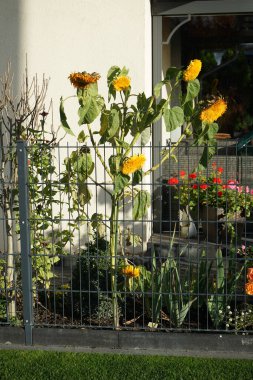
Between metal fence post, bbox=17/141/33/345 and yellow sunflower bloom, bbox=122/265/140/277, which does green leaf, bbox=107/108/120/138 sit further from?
yellow sunflower bloom, bbox=122/265/140/277

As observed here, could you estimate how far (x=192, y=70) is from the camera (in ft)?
19.1

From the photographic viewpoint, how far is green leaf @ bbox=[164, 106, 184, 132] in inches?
229

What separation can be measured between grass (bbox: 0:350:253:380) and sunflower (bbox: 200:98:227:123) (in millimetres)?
1850

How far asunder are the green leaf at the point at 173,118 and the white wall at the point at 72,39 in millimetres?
2742

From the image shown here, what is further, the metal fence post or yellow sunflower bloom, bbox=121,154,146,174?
the metal fence post

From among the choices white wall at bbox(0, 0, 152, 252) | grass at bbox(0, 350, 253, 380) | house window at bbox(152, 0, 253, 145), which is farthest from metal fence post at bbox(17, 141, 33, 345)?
house window at bbox(152, 0, 253, 145)

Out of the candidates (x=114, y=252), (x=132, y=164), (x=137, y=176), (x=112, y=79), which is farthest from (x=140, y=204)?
→ (x=112, y=79)

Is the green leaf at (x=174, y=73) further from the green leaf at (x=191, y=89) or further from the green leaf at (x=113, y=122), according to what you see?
the green leaf at (x=113, y=122)

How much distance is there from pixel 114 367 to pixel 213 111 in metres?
2.08

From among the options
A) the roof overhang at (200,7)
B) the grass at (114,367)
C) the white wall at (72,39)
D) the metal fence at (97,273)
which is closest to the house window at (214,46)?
the roof overhang at (200,7)

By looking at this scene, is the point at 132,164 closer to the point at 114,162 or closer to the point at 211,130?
the point at 114,162

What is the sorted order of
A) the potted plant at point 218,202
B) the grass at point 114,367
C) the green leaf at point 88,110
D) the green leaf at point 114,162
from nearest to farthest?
the grass at point 114,367 → the green leaf at point 88,110 → the green leaf at point 114,162 → the potted plant at point 218,202

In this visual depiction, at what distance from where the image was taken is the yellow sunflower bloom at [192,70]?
5.80m

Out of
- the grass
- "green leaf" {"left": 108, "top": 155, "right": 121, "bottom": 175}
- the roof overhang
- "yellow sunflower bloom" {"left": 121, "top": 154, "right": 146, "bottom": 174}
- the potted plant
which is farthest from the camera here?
the roof overhang
